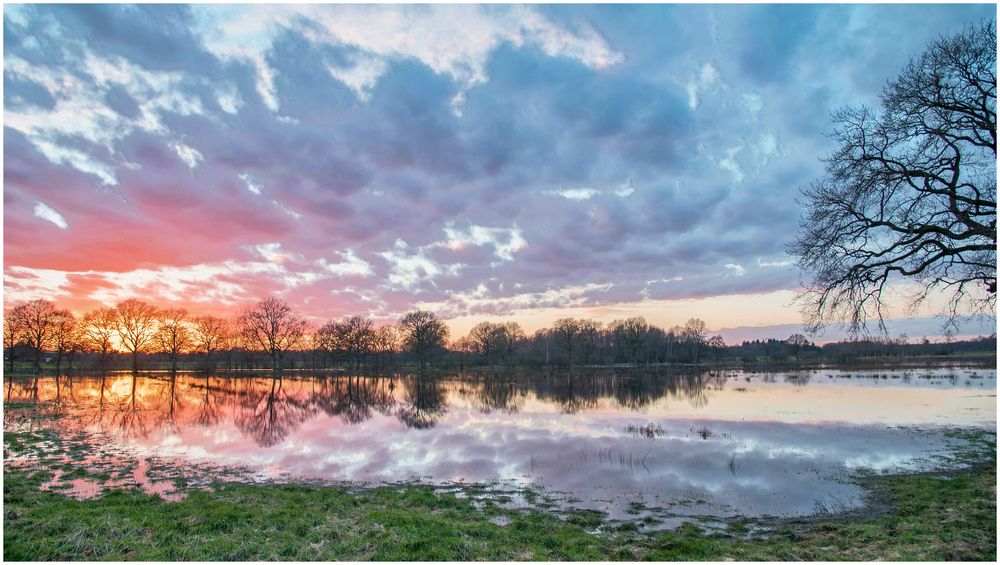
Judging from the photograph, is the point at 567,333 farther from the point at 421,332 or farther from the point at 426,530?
the point at 426,530

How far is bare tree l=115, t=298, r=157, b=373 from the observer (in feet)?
250

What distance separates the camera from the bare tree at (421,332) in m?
108

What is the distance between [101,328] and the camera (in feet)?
251

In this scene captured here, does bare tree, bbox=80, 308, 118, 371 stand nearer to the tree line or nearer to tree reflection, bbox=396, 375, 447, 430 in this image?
the tree line

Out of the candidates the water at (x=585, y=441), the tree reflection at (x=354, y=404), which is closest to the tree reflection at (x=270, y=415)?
the water at (x=585, y=441)

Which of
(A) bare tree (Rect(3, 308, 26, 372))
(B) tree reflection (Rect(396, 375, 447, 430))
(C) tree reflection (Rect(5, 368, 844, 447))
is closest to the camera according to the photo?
(C) tree reflection (Rect(5, 368, 844, 447))

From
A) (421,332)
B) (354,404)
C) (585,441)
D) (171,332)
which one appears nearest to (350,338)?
(421,332)

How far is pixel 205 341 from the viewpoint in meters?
96.1

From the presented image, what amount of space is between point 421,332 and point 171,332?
149 feet

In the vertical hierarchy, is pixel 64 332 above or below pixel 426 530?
above

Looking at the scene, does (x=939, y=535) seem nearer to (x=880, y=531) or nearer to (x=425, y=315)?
(x=880, y=531)

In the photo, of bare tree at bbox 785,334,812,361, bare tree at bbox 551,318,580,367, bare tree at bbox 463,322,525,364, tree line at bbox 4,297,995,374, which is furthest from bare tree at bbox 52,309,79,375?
bare tree at bbox 785,334,812,361

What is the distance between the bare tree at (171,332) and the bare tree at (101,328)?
5.91m

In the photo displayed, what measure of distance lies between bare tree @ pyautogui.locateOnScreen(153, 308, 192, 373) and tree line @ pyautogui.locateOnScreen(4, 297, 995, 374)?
0.55ft
